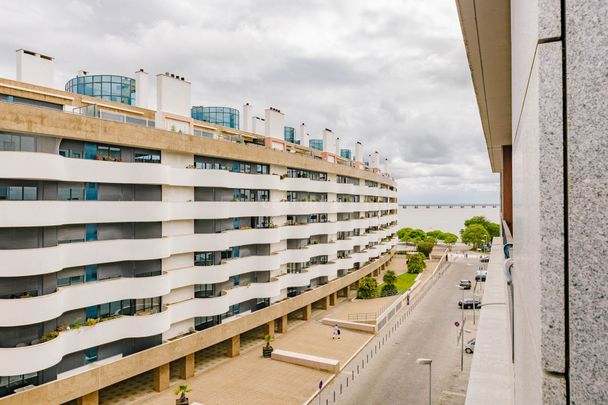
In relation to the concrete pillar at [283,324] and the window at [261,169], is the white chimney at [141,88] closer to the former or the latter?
the window at [261,169]

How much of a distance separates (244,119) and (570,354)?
60638mm

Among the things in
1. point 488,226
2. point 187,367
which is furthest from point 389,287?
point 488,226

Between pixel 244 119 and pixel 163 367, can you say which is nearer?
pixel 163 367

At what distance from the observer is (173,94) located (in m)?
38.6

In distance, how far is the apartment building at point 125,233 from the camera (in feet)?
87.7

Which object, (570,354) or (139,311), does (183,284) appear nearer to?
(139,311)

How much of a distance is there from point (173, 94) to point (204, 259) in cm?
1472

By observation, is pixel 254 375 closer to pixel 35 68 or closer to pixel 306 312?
pixel 306 312

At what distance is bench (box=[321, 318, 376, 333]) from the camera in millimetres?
52500

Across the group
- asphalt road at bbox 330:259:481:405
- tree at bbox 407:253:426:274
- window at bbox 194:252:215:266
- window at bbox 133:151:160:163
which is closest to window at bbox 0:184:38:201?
window at bbox 133:151:160:163

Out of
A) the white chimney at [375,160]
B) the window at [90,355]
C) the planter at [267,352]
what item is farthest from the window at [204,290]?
the white chimney at [375,160]

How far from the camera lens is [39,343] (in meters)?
26.8

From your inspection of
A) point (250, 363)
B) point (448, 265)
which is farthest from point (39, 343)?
point (448, 265)

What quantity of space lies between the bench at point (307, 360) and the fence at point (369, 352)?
91 centimetres
